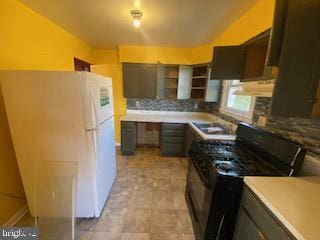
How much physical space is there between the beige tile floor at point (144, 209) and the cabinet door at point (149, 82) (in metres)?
1.55

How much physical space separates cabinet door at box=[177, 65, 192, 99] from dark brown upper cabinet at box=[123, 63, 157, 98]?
55 cm

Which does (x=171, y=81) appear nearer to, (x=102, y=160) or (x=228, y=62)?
(x=228, y=62)

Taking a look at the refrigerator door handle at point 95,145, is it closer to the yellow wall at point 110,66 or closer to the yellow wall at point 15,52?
the yellow wall at point 15,52

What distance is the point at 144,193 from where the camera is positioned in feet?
7.87

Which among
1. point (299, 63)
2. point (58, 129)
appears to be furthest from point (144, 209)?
point (299, 63)

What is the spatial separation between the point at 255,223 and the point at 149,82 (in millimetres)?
3113

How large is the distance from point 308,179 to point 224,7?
1879mm

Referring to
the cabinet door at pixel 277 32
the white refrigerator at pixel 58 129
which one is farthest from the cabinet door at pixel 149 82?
the cabinet door at pixel 277 32

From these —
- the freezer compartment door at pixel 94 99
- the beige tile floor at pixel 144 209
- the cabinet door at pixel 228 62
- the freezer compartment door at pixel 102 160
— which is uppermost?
the cabinet door at pixel 228 62

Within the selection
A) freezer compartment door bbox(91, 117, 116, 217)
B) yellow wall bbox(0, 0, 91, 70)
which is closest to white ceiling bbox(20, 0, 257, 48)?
yellow wall bbox(0, 0, 91, 70)

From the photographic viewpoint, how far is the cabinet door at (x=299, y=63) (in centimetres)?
97

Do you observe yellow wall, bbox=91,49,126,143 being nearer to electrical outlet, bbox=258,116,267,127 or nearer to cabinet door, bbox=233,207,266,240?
electrical outlet, bbox=258,116,267,127

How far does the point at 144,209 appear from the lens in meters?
2.09

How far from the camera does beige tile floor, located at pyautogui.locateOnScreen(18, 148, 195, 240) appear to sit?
5.69 ft
